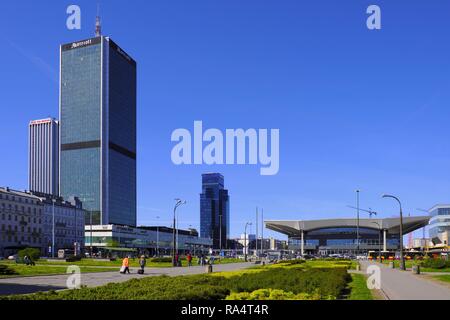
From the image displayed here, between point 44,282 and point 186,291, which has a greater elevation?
point 186,291

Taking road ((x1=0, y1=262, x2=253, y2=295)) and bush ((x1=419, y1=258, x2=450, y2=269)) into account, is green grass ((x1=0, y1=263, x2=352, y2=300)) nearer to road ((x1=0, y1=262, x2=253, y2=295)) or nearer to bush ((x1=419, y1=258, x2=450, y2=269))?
road ((x1=0, y1=262, x2=253, y2=295))

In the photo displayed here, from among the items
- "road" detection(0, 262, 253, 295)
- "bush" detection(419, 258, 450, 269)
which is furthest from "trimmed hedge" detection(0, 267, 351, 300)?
"bush" detection(419, 258, 450, 269)

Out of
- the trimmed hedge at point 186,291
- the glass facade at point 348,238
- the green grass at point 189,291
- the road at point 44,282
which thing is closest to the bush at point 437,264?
the road at point 44,282

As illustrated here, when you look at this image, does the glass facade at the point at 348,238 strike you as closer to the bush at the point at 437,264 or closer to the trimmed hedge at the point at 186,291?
the bush at the point at 437,264

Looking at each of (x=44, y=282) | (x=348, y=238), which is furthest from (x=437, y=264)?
(x=348, y=238)

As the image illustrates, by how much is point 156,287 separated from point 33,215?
140m

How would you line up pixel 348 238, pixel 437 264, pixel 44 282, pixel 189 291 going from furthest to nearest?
pixel 348 238 < pixel 437 264 < pixel 44 282 < pixel 189 291

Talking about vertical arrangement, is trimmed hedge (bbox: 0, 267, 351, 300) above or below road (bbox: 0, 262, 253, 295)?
above

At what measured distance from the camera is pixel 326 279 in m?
26.6

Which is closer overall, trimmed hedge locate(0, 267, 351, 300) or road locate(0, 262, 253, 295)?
trimmed hedge locate(0, 267, 351, 300)

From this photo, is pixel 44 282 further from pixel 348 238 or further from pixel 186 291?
pixel 348 238

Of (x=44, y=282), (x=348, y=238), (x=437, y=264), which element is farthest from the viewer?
(x=348, y=238)
